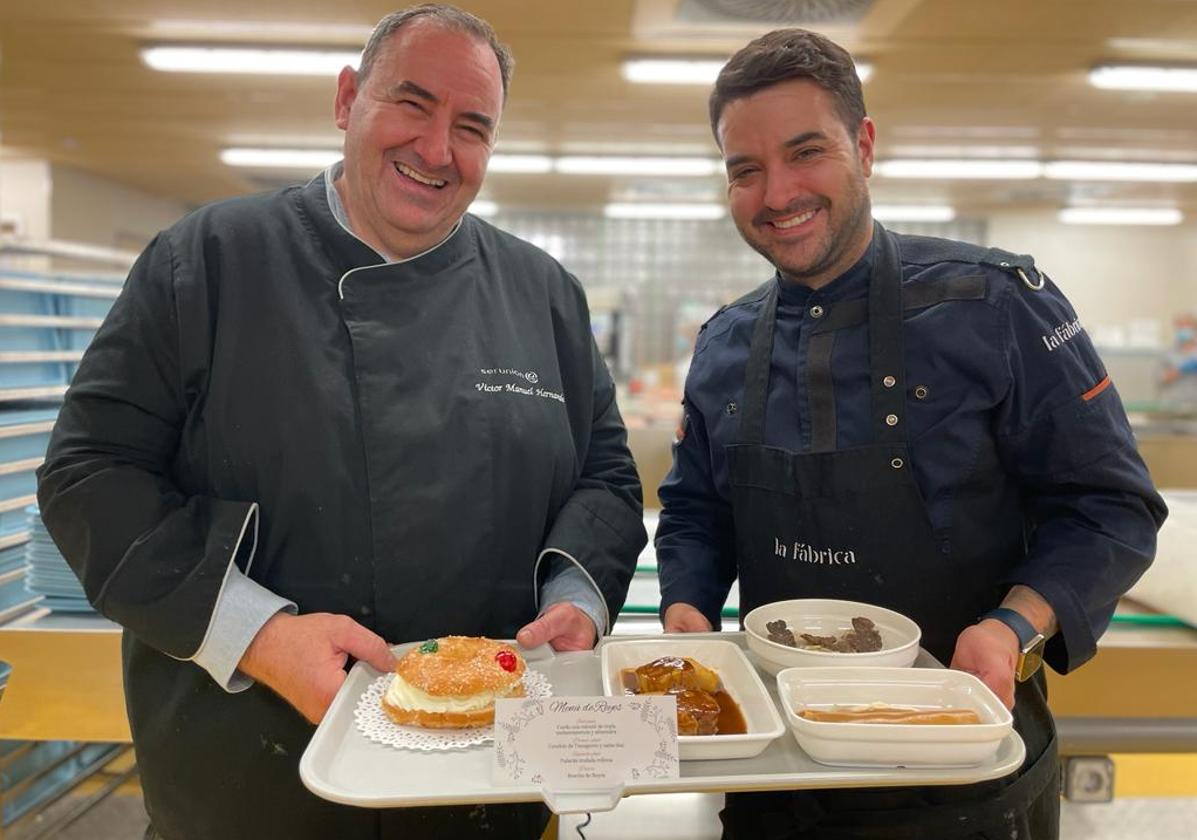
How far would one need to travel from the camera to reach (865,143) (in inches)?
62.2

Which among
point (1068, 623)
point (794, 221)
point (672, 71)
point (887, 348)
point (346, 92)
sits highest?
point (672, 71)

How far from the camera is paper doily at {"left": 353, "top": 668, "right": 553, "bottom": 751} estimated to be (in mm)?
1087

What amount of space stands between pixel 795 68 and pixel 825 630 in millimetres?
954

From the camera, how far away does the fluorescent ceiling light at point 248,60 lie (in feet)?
16.2

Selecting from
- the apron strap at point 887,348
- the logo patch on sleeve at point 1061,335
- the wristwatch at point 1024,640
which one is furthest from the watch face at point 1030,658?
the logo patch on sleeve at point 1061,335

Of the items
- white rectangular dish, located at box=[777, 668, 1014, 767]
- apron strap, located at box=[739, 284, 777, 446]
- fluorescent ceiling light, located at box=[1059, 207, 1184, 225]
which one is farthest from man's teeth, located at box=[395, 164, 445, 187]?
fluorescent ceiling light, located at box=[1059, 207, 1184, 225]

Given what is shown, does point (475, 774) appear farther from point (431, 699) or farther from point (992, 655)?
point (992, 655)

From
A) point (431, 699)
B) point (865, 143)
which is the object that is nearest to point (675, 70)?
point (865, 143)

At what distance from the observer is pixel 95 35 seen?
4773 mm

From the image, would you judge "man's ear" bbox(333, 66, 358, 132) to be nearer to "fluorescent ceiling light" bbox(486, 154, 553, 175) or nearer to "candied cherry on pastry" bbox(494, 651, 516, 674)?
"candied cherry on pastry" bbox(494, 651, 516, 674)

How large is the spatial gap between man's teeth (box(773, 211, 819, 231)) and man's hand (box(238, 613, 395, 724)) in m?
0.97

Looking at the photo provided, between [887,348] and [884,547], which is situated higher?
[887,348]

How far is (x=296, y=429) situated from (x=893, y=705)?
38.2 inches

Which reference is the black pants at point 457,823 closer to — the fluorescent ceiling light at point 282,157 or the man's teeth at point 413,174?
the man's teeth at point 413,174
